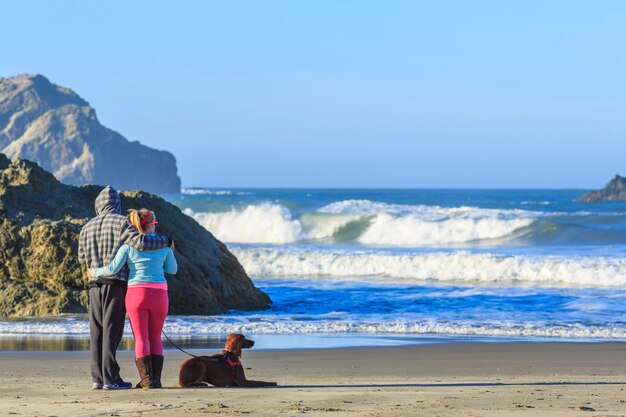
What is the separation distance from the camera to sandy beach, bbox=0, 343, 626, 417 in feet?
22.6

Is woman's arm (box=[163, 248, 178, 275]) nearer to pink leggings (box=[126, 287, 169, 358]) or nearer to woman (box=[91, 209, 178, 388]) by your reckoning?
woman (box=[91, 209, 178, 388])

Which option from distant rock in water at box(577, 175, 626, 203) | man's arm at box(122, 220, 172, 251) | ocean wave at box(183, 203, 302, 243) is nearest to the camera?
man's arm at box(122, 220, 172, 251)

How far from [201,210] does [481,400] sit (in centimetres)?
5536

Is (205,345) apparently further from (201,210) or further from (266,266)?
(201,210)

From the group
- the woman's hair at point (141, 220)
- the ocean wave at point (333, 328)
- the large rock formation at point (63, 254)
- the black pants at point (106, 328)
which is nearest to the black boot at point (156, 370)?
the black pants at point (106, 328)

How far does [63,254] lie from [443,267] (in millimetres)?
12509

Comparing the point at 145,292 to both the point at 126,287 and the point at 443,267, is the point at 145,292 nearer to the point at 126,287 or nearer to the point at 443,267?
the point at 126,287

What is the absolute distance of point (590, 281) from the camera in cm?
2231

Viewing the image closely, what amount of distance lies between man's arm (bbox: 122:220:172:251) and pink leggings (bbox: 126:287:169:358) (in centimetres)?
30

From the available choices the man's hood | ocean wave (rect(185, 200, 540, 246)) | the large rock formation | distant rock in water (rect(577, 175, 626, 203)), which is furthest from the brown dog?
distant rock in water (rect(577, 175, 626, 203))

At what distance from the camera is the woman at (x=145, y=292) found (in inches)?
310

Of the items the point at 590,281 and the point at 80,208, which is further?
the point at 590,281

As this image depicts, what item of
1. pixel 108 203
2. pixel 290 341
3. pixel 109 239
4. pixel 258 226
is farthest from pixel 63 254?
pixel 258 226

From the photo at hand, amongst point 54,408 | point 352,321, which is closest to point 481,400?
point 54,408
